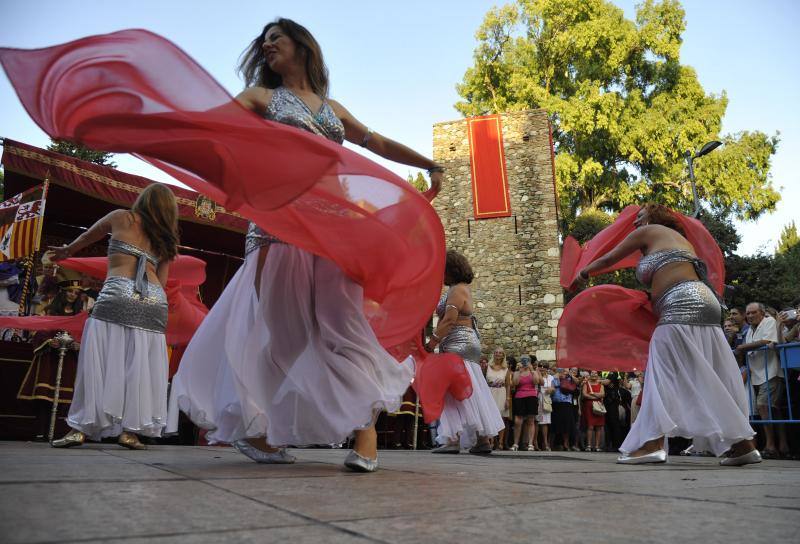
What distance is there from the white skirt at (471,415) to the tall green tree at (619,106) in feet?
58.3

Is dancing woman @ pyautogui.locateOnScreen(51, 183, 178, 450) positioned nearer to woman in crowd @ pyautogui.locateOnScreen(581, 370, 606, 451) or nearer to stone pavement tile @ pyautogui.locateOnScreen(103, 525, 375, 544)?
stone pavement tile @ pyautogui.locateOnScreen(103, 525, 375, 544)

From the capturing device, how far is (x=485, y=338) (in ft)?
65.8

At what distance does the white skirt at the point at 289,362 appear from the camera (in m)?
2.52

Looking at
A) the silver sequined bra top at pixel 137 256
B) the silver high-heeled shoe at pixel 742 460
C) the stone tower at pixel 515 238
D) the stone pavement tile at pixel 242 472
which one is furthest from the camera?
the stone tower at pixel 515 238

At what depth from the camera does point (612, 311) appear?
4801mm

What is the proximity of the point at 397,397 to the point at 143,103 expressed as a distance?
4.93 ft

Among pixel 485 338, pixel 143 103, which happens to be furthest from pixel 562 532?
pixel 485 338

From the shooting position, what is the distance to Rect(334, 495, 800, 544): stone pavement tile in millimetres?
1146

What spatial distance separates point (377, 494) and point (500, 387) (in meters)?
10.3

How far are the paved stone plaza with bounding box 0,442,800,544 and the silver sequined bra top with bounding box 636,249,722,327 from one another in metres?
1.96

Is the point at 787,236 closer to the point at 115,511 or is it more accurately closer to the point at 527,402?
the point at 527,402

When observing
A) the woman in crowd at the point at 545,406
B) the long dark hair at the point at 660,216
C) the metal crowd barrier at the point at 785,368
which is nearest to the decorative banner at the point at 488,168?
the woman in crowd at the point at 545,406

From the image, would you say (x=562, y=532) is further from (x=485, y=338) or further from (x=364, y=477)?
(x=485, y=338)

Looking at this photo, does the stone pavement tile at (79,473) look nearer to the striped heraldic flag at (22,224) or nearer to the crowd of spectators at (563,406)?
the striped heraldic flag at (22,224)
